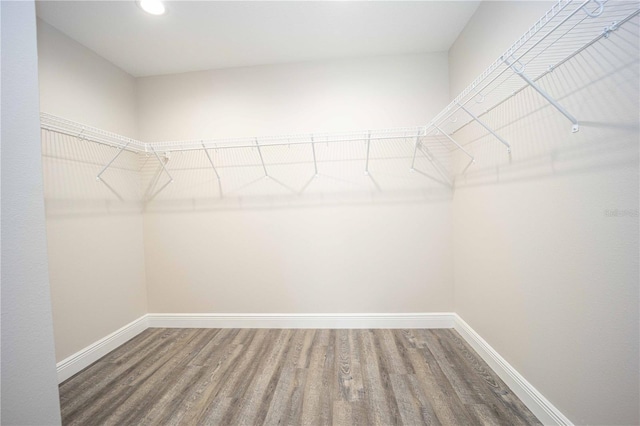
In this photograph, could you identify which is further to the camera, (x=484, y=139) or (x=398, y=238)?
(x=398, y=238)

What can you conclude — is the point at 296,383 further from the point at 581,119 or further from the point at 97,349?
the point at 581,119

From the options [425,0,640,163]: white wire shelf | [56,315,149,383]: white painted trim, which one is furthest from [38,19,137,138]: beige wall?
[425,0,640,163]: white wire shelf

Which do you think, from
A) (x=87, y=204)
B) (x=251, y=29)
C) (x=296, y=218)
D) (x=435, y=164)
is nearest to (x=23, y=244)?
(x=87, y=204)

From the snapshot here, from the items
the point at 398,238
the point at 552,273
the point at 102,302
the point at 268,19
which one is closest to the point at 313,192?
the point at 398,238

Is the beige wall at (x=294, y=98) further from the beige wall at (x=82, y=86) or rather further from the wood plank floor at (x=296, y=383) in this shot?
the wood plank floor at (x=296, y=383)

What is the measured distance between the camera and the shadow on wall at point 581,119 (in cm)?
81

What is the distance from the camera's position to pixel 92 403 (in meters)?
1.38

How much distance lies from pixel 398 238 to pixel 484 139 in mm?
980

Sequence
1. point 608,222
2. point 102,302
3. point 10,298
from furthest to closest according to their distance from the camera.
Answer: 1. point 102,302
2. point 608,222
3. point 10,298

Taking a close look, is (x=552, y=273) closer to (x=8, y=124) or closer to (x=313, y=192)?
(x=313, y=192)

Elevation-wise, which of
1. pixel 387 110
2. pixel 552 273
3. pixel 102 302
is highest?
pixel 387 110

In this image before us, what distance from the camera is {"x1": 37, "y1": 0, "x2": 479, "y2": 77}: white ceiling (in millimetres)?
1532

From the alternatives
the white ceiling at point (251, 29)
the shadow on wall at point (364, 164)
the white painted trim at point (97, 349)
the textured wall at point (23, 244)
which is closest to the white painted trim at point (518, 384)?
the shadow on wall at point (364, 164)

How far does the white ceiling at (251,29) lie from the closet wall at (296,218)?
0.15 m
